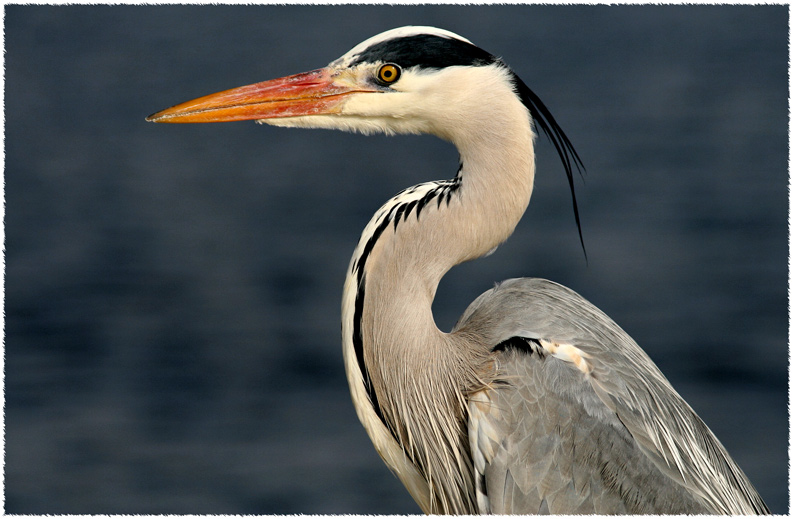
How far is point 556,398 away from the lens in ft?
7.33

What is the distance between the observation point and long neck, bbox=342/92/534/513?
225 centimetres

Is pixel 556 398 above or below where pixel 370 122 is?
below

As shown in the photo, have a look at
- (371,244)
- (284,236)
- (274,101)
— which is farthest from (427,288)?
(284,236)

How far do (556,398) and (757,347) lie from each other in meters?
3.20

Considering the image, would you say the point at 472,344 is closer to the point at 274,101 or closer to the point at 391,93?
the point at 391,93

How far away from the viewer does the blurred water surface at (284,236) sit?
459 cm

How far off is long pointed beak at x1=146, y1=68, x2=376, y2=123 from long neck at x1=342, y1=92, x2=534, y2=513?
0.28 meters

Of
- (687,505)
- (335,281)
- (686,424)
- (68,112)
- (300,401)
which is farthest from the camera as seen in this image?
(68,112)

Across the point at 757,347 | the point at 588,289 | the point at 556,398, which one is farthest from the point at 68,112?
the point at 556,398

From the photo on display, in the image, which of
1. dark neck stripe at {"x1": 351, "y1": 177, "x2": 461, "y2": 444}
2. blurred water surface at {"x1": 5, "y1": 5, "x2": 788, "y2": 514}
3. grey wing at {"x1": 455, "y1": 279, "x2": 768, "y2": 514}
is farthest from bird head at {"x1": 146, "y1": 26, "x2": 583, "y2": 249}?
blurred water surface at {"x1": 5, "y1": 5, "x2": 788, "y2": 514}

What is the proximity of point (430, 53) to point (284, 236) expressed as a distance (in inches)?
130

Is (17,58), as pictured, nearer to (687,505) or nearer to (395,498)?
(395,498)

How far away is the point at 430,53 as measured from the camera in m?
2.26

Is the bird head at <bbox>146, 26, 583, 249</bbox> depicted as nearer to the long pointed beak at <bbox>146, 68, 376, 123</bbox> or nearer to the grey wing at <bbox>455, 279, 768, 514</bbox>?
the long pointed beak at <bbox>146, 68, 376, 123</bbox>
